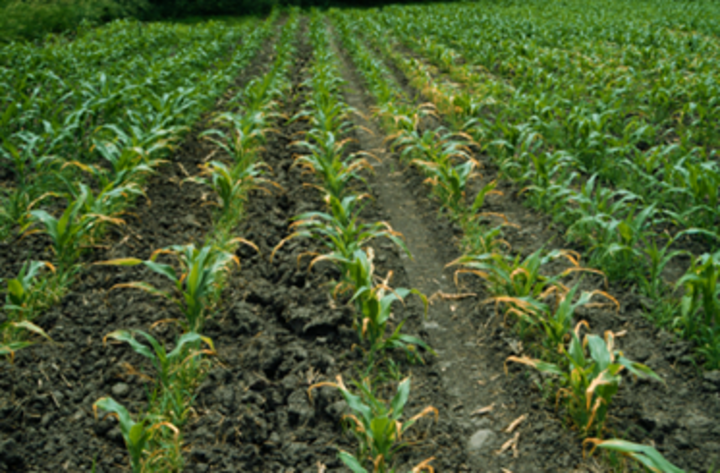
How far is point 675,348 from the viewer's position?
2760 mm

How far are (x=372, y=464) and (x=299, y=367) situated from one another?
741mm

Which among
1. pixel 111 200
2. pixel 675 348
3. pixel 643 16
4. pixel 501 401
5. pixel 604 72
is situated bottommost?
pixel 501 401

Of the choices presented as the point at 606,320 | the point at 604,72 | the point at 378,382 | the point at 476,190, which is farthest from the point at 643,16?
the point at 378,382

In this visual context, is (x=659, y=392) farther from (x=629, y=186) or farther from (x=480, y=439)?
(x=629, y=186)

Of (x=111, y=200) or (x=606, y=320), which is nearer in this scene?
(x=606, y=320)

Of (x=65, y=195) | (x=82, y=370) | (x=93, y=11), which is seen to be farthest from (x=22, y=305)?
(x=93, y=11)

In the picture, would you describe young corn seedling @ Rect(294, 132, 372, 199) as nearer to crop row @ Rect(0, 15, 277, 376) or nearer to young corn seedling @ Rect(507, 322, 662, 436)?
crop row @ Rect(0, 15, 277, 376)

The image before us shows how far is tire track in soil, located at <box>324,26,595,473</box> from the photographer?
2.24m

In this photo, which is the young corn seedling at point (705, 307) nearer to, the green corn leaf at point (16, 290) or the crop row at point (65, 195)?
the crop row at point (65, 195)

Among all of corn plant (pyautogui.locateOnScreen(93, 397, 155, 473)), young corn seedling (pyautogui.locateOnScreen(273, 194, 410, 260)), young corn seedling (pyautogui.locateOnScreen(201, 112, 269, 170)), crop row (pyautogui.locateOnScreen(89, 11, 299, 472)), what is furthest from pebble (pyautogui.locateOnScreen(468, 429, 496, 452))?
young corn seedling (pyautogui.locateOnScreen(201, 112, 269, 170))

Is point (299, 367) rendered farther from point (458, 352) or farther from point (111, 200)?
point (111, 200)

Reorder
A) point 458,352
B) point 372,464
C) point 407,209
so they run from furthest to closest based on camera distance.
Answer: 1. point 407,209
2. point 458,352
3. point 372,464

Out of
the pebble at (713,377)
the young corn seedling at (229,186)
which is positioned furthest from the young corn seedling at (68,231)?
the pebble at (713,377)

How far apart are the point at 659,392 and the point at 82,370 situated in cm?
312
